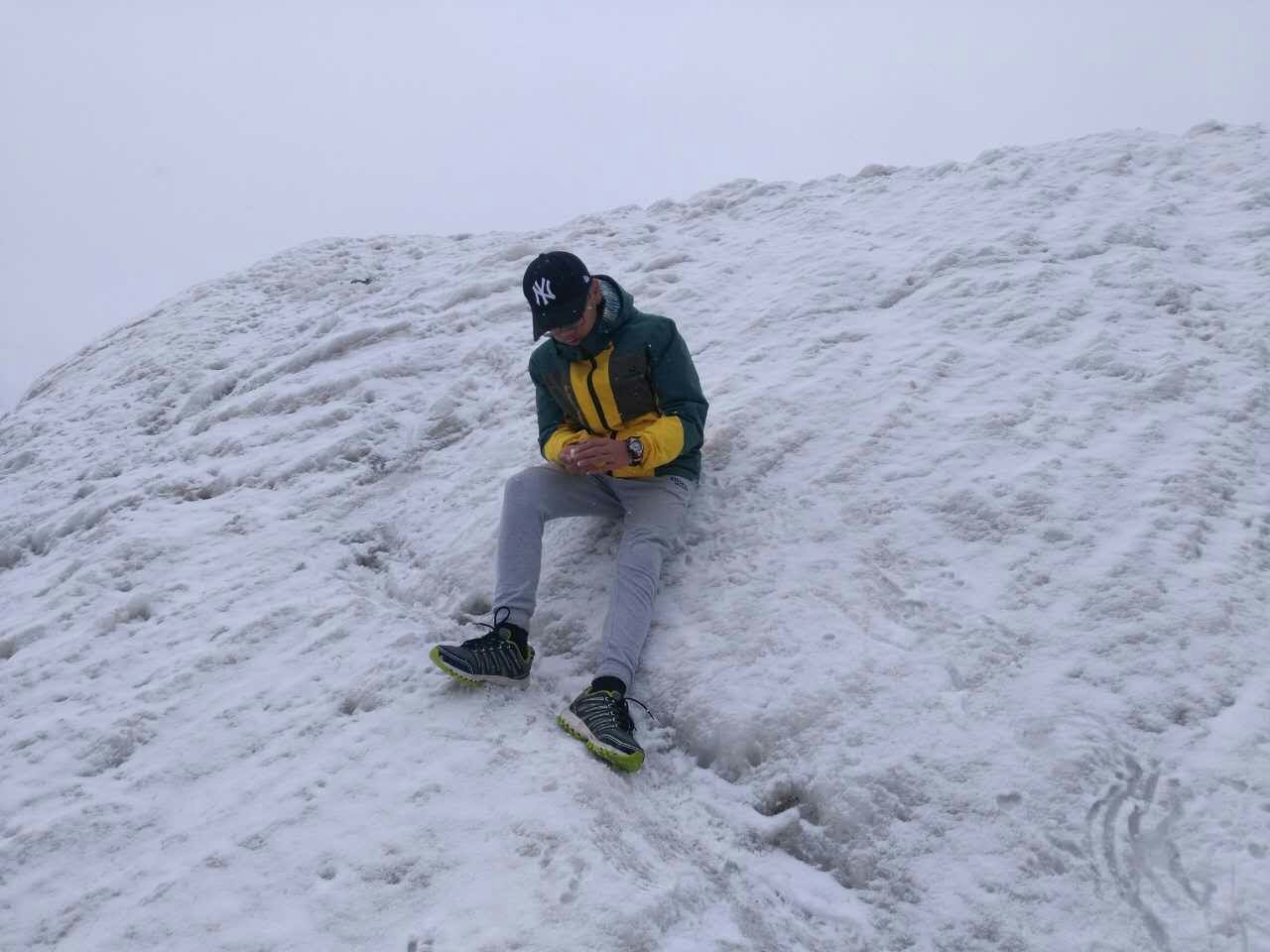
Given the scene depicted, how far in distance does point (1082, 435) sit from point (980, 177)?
187 inches

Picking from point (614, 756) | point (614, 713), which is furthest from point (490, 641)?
point (614, 756)

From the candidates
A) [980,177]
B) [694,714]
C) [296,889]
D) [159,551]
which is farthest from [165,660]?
[980,177]

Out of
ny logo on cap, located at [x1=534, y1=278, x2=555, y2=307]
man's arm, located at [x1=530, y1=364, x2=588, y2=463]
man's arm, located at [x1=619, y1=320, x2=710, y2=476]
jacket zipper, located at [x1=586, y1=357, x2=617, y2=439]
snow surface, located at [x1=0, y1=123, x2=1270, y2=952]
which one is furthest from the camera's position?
man's arm, located at [x1=530, y1=364, x2=588, y2=463]

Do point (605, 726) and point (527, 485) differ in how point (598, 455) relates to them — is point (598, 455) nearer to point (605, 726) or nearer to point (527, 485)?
point (527, 485)

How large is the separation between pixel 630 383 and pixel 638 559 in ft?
2.59

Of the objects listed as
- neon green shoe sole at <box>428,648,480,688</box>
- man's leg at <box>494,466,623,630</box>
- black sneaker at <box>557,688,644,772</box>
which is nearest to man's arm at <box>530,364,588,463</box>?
man's leg at <box>494,466,623,630</box>

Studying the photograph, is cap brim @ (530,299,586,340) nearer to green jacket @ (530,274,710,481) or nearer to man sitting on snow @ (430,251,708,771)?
man sitting on snow @ (430,251,708,771)

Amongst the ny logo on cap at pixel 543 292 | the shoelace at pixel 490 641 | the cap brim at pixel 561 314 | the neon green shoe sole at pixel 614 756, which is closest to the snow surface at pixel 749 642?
the neon green shoe sole at pixel 614 756

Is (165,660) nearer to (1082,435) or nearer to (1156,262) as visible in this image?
(1082,435)

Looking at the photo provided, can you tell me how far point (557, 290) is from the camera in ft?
12.1

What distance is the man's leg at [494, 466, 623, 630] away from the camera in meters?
3.71

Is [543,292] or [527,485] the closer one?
[543,292]

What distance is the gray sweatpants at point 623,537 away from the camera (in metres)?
3.58

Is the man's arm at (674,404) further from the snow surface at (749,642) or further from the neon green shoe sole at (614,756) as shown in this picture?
the neon green shoe sole at (614,756)
